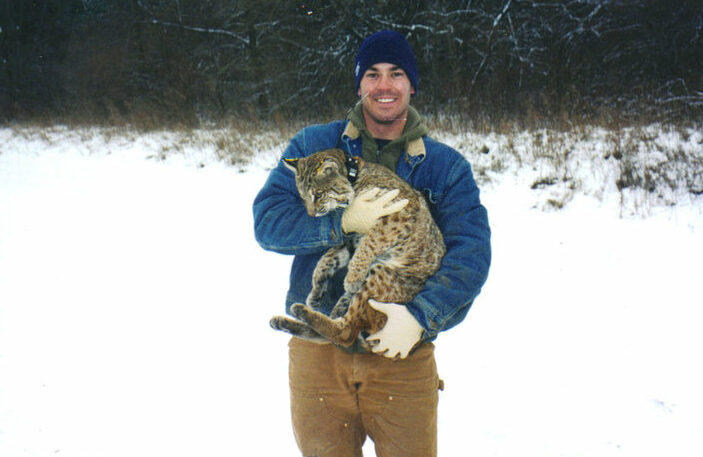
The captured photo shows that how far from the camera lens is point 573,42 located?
39.9 ft

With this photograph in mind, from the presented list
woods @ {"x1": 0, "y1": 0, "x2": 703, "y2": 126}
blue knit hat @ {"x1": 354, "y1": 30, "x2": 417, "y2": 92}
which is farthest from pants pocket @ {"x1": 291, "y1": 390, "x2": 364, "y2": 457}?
woods @ {"x1": 0, "y1": 0, "x2": 703, "y2": 126}

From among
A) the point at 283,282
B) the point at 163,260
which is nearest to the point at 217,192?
the point at 163,260

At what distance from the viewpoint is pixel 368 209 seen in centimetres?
241

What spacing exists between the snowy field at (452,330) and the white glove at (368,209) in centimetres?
196

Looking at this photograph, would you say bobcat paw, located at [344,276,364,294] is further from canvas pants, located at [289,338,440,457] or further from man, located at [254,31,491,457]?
canvas pants, located at [289,338,440,457]

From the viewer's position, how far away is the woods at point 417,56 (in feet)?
36.9

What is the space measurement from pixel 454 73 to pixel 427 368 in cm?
1116

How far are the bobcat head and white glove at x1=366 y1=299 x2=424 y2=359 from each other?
0.67 meters

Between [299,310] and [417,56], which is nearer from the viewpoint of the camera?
[299,310]

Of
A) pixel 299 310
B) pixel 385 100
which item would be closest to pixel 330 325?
pixel 299 310

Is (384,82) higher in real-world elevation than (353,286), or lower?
higher

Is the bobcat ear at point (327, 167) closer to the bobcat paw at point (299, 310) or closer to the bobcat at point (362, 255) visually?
the bobcat at point (362, 255)

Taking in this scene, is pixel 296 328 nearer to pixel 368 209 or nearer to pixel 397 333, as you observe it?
pixel 397 333

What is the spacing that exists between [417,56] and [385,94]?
11.6m
